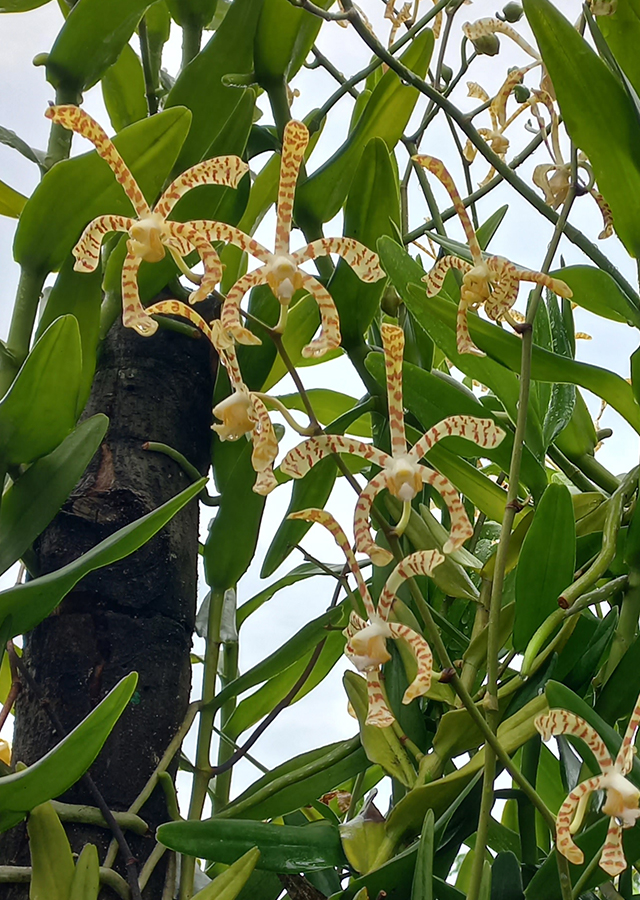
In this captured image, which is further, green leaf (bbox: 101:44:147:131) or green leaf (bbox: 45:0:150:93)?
green leaf (bbox: 101:44:147:131)

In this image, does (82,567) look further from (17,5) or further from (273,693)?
(17,5)

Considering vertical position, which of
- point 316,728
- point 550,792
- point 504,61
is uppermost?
point 504,61

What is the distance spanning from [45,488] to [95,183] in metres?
0.16

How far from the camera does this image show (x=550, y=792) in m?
0.58

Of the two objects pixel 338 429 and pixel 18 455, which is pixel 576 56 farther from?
pixel 18 455

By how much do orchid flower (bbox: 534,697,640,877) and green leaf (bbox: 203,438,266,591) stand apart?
0.93 feet

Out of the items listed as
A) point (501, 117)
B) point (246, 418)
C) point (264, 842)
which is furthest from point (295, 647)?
point (501, 117)

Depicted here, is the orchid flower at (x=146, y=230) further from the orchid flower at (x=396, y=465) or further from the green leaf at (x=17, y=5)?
the green leaf at (x=17, y=5)

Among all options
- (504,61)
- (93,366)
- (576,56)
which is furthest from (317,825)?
(504,61)

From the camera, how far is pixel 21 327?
1.68 ft

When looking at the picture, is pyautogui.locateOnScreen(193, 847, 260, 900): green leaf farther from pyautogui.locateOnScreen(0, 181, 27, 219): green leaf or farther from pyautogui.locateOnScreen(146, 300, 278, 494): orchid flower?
pyautogui.locateOnScreen(0, 181, 27, 219): green leaf

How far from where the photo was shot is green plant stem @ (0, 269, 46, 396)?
509mm

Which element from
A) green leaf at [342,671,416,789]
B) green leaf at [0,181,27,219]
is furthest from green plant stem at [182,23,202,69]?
green leaf at [342,671,416,789]

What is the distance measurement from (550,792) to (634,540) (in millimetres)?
217
